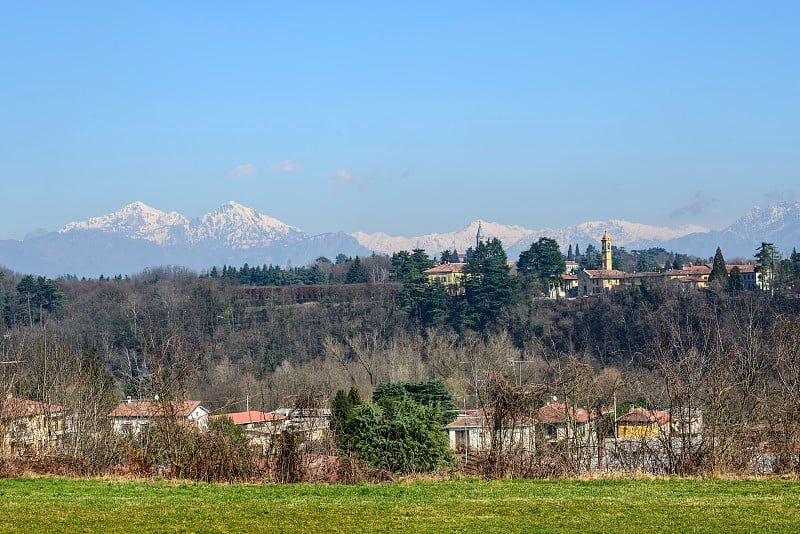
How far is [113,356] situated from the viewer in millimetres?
50719

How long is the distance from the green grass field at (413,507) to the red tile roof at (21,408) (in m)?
4.31

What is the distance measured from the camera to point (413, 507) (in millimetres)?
9672

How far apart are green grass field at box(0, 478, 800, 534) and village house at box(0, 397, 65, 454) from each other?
312 centimetres

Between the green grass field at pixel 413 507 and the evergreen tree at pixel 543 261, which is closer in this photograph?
the green grass field at pixel 413 507

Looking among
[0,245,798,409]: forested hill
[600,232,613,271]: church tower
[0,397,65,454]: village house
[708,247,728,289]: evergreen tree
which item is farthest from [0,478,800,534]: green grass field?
[600,232,613,271]: church tower

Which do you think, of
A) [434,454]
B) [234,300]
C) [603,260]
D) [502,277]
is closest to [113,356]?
[234,300]

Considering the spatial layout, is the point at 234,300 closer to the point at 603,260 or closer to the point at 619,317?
the point at 619,317

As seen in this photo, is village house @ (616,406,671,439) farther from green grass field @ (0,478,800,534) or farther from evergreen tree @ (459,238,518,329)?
evergreen tree @ (459,238,518,329)

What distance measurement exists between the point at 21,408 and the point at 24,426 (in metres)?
1.11

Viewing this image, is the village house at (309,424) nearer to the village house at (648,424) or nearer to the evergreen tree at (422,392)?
the village house at (648,424)

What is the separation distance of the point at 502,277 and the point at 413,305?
696cm

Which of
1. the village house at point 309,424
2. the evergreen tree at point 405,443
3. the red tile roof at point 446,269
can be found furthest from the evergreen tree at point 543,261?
the village house at point 309,424

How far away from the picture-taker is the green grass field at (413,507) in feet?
28.5

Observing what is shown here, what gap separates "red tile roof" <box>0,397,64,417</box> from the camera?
51.7 ft
